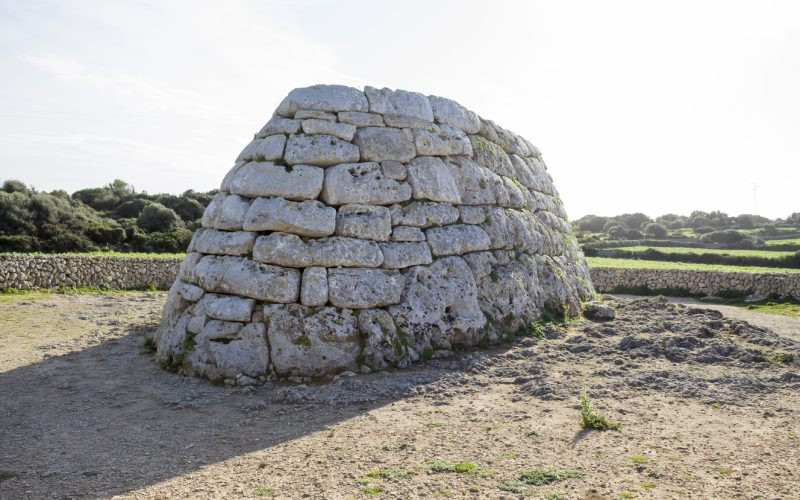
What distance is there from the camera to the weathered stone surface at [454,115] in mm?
10656

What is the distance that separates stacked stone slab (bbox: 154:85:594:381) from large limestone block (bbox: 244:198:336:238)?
0.02 m

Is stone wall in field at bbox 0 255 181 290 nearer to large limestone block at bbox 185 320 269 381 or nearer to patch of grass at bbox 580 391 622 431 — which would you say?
large limestone block at bbox 185 320 269 381

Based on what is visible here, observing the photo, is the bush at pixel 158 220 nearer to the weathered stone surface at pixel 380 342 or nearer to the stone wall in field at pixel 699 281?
the stone wall in field at pixel 699 281

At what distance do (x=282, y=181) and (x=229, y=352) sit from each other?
2699 mm

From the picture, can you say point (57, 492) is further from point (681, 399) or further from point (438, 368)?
point (681, 399)

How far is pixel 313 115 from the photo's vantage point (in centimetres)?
935

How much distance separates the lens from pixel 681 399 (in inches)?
271

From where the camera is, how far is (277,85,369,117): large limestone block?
943cm

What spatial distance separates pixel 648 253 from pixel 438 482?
2859 cm

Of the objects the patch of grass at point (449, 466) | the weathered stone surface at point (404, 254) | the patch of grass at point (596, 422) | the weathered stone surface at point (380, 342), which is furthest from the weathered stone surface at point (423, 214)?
the patch of grass at point (449, 466)

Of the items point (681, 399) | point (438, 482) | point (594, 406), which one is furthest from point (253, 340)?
point (681, 399)

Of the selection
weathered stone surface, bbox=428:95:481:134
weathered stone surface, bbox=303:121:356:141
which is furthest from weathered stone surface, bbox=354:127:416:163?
weathered stone surface, bbox=428:95:481:134

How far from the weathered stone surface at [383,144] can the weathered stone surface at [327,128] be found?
0.20 meters

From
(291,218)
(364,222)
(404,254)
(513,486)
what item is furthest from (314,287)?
(513,486)
